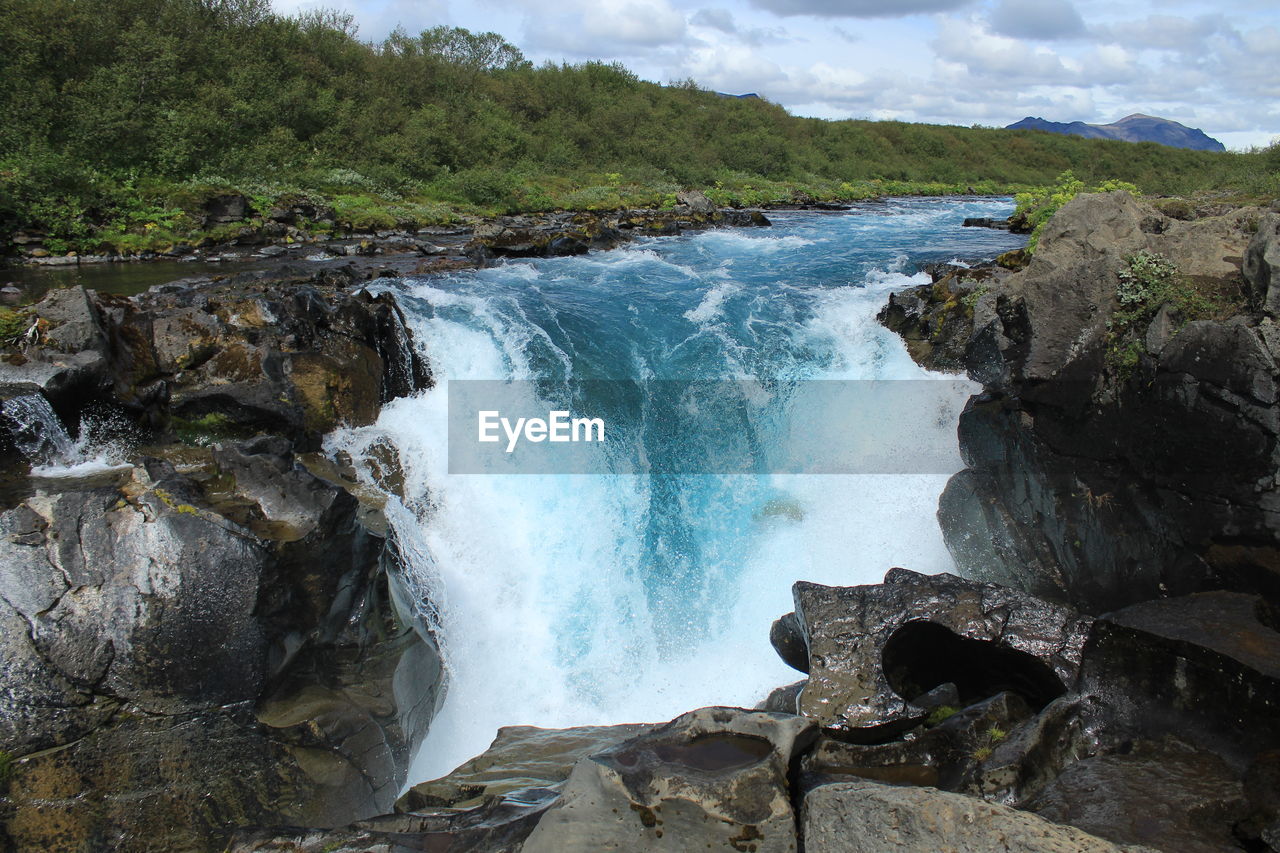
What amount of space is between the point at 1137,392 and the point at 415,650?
7928mm

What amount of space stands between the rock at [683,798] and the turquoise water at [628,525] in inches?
140

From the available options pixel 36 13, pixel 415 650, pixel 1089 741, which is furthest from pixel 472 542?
pixel 36 13

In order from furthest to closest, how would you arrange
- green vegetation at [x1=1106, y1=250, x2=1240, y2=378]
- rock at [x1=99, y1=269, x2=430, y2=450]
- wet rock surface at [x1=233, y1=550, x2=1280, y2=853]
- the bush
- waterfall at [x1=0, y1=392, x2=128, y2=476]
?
rock at [x1=99, y1=269, x2=430, y2=450] → the bush → green vegetation at [x1=1106, y1=250, x2=1240, y2=378] → waterfall at [x1=0, y1=392, x2=128, y2=476] → wet rock surface at [x1=233, y1=550, x2=1280, y2=853]

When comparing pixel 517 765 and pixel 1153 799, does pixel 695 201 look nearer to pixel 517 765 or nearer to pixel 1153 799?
pixel 517 765

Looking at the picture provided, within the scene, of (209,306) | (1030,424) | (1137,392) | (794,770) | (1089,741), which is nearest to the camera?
(794,770)

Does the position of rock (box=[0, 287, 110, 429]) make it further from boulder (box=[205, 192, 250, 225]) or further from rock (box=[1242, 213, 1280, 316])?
boulder (box=[205, 192, 250, 225])

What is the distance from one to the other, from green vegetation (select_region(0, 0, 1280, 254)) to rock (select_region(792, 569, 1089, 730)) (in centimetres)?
1593

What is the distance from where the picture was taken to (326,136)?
3419cm

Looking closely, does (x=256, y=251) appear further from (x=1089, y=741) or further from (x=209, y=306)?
(x=1089, y=741)

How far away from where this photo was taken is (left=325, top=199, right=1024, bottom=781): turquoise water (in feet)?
28.4

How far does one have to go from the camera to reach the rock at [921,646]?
654 cm

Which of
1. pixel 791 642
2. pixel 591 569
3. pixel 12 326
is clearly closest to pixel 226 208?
pixel 12 326

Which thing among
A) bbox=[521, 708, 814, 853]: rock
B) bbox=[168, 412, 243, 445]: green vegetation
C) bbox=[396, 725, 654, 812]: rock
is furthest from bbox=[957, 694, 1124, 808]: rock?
bbox=[168, 412, 243, 445]: green vegetation

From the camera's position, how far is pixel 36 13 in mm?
27109
